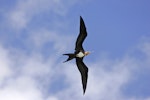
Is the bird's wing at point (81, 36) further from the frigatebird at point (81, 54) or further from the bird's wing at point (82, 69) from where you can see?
the bird's wing at point (82, 69)

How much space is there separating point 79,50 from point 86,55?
1.02 metres

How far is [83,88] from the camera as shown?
98.1 feet

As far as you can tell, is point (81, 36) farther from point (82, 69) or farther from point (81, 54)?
point (82, 69)

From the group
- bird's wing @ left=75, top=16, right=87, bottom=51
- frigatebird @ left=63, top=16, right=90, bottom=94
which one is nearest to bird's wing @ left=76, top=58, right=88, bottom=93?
frigatebird @ left=63, top=16, right=90, bottom=94

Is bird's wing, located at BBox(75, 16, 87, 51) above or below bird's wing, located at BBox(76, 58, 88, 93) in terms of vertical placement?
above

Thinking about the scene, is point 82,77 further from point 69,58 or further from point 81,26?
point 81,26

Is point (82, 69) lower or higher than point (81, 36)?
lower

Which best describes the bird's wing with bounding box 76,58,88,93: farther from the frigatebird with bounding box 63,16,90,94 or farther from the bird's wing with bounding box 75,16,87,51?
the bird's wing with bounding box 75,16,87,51

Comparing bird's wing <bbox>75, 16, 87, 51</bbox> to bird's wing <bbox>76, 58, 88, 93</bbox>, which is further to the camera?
bird's wing <bbox>76, 58, 88, 93</bbox>

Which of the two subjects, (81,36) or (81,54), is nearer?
(81,36)

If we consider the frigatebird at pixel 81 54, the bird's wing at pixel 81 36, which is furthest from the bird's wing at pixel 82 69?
the bird's wing at pixel 81 36

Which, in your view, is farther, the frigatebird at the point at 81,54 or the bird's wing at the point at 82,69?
the bird's wing at the point at 82,69

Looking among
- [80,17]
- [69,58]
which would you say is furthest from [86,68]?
[80,17]

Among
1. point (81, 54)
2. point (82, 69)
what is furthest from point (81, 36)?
point (82, 69)
